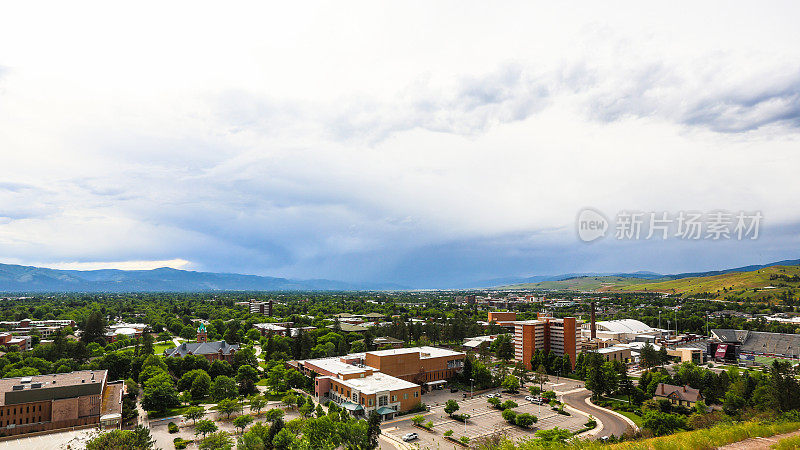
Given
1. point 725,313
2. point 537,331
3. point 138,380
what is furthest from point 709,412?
point 725,313

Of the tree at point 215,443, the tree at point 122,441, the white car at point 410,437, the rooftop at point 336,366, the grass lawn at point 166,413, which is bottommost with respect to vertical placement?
the grass lawn at point 166,413

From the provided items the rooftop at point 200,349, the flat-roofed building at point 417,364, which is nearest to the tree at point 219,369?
the rooftop at point 200,349

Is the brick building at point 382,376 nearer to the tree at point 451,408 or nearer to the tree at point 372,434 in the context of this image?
the tree at point 451,408

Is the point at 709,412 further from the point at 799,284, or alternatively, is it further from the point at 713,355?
the point at 799,284

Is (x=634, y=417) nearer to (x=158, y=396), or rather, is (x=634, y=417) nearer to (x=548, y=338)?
(x=548, y=338)

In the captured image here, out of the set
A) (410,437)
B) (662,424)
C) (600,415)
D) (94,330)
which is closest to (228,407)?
(410,437)

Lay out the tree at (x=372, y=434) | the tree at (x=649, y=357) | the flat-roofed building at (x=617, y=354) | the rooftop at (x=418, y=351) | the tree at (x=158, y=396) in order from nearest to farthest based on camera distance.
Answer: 1. the tree at (x=372, y=434)
2. the tree at (x=158, y=396)
3. the rooftop at (x=418, y=351)
4. the tree at (x=649, y=357)
5. the flat-roofed building at (x=617, y=354)
